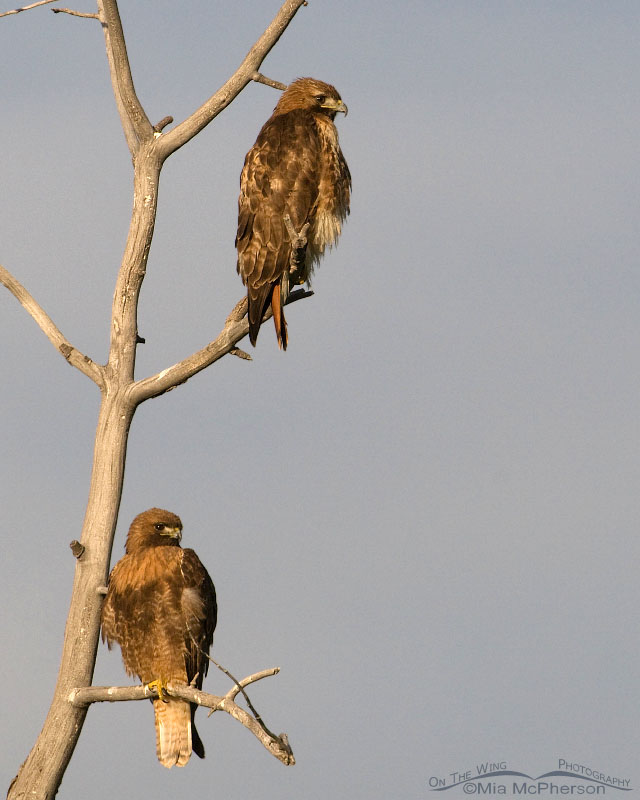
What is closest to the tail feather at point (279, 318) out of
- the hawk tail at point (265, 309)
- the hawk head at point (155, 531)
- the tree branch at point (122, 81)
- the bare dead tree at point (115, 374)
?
the hawk tail at point (265, 309)

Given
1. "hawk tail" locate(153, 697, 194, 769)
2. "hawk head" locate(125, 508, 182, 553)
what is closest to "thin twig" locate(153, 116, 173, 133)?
"hawk head" locate(125, 508, 182, 553)

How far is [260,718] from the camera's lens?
7.18m

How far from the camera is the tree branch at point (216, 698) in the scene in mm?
7066

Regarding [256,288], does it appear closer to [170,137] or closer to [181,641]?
[170,137]

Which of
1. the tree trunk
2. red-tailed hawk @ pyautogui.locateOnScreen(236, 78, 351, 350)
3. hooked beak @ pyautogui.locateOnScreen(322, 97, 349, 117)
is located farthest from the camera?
hooked beak @ pyautogui.locateOnScreen(322, 97, 349, 117)

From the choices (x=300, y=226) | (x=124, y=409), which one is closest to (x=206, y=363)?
(x=124, y=409)

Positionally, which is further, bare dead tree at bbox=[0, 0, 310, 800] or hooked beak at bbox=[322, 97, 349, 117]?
hooked beak at bbox=[322, 97, 349, 117]

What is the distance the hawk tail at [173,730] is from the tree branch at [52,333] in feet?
8.69

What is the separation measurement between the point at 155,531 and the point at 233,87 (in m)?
3.49

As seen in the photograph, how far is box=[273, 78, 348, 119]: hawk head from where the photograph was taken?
10.1 meters

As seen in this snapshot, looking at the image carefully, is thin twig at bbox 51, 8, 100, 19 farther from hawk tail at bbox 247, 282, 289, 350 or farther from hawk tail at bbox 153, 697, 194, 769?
hawk tail at bbox 153, 697, 194, 769

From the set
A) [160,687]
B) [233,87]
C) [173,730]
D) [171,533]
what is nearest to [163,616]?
[160,687]

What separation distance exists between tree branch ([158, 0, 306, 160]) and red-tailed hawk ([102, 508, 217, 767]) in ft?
→ 9.44

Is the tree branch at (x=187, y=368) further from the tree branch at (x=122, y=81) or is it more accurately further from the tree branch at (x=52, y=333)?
the tree branch at (x=122, y=81)
